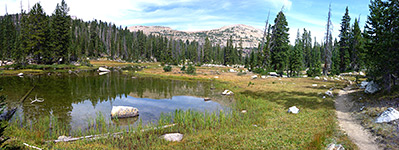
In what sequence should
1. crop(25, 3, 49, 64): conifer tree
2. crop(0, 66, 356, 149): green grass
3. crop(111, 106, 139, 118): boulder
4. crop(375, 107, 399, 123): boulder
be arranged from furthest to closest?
crop(25, 3, 49, 64): conifer tree → crop(111, 106, 139, 118): boulder → crop(375, 107, 399, 123): boulder → crop(0, 66, 356, 149): green grass

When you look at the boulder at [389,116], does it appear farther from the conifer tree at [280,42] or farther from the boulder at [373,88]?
the conifer tree at [280,42]

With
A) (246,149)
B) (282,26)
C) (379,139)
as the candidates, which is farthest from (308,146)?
(282,26)

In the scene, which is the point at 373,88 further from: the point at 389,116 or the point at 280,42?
the point at 280,42

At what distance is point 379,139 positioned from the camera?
1026cm

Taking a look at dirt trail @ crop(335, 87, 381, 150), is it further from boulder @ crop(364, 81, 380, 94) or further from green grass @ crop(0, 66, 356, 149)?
boulder @ crop(364, 81, 380, 94)

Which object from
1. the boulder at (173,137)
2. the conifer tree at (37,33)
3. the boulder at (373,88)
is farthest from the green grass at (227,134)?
the conifer tree at (37,33)

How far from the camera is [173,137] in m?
11.8

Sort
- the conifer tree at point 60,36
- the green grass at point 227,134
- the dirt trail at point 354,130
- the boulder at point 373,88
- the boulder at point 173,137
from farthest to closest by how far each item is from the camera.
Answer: the conifer tree at point 60,36 < the boulder at point 373,88 < the boulder at point 173,137 < the green grass at point 227,134 < the dirt trail at point 354,130

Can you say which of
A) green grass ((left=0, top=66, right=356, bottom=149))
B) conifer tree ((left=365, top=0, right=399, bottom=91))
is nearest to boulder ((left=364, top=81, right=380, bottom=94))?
conifer tree ((left=365, top=0, right=399, bottom=91))

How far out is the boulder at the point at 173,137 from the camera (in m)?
11.6

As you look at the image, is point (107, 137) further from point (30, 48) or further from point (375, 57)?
point (30, 48)

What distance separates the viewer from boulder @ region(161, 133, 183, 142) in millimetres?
11595

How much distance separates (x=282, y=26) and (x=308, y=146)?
55407mm

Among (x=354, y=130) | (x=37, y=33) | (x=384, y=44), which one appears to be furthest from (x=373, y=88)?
(x=37, y=33)
